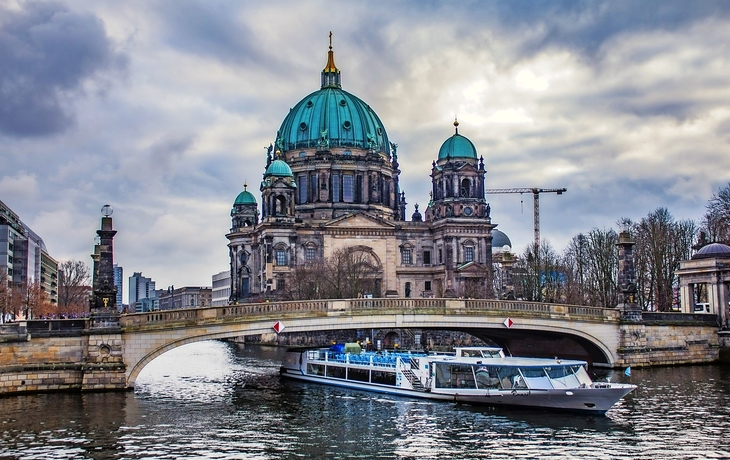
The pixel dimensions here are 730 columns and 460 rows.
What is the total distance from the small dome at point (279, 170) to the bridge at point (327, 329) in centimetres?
5975

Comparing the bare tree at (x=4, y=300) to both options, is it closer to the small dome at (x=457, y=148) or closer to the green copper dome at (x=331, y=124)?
the green copper dome at (x=331, y=124)

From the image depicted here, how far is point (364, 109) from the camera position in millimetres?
138750

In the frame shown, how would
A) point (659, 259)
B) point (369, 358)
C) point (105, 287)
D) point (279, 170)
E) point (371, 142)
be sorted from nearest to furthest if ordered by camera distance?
point (105, 287)
point (369, 358)
point (659, 259)
point (279, 170)
point (371, 142)

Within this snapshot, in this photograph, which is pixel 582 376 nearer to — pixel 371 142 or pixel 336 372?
pixel 336 372

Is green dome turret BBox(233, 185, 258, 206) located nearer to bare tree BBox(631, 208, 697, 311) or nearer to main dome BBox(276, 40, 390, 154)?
main dome BBox(276, 40, 390, 154)

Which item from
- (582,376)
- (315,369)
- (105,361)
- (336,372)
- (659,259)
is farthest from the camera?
(659,259)

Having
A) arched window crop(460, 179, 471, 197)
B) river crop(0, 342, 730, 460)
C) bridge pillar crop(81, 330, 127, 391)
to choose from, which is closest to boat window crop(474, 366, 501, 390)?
river crop(0, 342, 730, 460)

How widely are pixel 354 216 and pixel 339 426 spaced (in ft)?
281

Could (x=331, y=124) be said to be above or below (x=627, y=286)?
above

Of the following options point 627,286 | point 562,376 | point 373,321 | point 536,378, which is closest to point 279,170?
point 627,286

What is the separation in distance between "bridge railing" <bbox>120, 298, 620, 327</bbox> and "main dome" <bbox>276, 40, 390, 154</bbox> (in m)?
75.9

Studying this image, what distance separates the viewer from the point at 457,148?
4906 inches

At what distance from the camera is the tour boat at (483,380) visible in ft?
145

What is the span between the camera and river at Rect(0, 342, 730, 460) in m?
34.5
